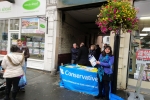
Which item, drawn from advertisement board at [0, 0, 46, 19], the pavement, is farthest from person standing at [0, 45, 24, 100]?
advertisement board at [0, 0, 46, 19]

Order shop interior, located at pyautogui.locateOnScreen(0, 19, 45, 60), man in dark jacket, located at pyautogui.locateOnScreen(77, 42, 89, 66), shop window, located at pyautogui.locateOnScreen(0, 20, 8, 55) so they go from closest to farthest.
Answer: man in dark jacket, located at pyautogui.locateOnScreen(77, 42, 89, 66), shop interior, located at pyautogui.locateOnScreen(0, 19, 45, 60), shop window, located at pyautogui.locateOnScreen(0, 20, 8, 55)

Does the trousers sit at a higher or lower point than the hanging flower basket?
lower

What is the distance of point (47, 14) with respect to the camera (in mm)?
6898

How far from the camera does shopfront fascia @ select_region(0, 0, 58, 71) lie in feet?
22.7

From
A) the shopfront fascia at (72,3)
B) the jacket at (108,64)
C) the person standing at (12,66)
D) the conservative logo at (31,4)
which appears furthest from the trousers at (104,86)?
the conservative logo at (31,4)

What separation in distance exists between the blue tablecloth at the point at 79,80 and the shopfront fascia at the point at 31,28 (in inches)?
86.4

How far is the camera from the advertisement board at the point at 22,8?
7.06 m

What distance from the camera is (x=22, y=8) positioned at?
7.58 m

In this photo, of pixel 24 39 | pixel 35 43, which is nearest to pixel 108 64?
pixel 35 43

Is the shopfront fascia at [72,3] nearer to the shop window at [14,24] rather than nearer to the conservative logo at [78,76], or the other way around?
the conservative logo at [78,76]

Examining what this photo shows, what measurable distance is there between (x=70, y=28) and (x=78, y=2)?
2471mm

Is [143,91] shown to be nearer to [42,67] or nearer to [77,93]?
[77,93]

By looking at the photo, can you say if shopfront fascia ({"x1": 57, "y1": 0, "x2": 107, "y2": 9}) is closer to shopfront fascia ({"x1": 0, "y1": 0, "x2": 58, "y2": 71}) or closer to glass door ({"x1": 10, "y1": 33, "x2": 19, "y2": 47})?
shopfront fascia ({"x1": 0, "y1": 0, "x2": 58, "y2": 71})

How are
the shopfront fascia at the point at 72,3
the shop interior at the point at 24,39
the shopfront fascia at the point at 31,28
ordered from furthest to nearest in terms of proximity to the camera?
→ the shop interior at the point at 24,39, the shopfront fascia at the point at 31,28, the shopfront fascia at the point at 72,3
